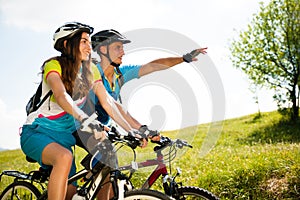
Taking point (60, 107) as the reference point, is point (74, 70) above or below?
above

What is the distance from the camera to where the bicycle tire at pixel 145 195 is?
3227 mm

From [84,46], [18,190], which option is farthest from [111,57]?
[18,190]

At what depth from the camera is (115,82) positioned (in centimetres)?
439

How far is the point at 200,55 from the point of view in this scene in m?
4.46

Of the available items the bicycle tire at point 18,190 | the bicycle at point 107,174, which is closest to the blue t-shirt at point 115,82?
the bicycle at point 107,174

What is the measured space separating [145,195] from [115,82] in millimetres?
1480

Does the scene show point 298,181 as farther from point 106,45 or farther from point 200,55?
point 106,45

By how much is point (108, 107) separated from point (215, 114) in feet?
3.81

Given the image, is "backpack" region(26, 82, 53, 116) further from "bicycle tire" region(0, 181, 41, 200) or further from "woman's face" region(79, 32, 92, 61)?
"bicycle tire" region(0, 181, 41, 200)

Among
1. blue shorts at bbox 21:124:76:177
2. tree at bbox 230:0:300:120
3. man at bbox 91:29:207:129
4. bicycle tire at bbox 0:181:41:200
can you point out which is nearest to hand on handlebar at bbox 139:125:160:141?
man at bbox 91:29:207:129

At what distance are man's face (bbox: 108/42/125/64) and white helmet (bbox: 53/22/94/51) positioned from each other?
484mm

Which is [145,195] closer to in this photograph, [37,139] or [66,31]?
[37,139]

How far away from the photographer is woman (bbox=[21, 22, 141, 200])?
3541 millimetres

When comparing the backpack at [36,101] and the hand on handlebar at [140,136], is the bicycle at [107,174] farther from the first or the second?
the backpack at [36,101]
